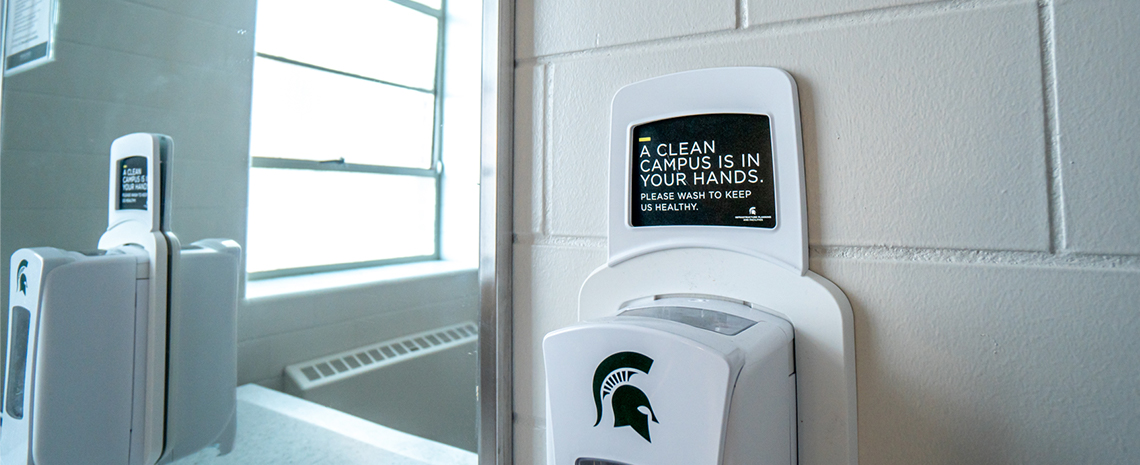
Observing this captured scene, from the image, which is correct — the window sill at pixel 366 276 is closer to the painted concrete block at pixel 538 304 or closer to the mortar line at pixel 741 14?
the painted concrete block at pixel 538 304

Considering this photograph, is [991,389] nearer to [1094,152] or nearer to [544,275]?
[1094,152]

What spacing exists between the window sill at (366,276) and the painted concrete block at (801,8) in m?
0.51

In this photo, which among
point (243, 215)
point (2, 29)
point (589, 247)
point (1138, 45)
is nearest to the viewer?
point (1138, 45)

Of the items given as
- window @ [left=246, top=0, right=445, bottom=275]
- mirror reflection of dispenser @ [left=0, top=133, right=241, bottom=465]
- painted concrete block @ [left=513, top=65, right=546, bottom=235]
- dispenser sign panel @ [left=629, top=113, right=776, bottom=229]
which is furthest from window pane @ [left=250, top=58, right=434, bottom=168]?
dispenser sign panel @ [left=629, top=113, right=776, bottom=229]

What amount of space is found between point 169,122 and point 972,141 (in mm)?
1161

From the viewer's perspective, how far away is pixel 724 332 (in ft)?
1.63

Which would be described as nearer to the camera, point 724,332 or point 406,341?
point 724,332

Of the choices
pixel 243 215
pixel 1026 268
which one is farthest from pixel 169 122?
pixel 1026 268

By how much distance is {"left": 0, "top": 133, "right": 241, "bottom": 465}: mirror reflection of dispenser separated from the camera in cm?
76

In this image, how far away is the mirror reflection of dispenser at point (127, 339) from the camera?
2.50 feet

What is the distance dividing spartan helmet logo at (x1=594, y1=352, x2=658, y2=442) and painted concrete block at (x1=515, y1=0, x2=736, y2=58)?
0.42 m

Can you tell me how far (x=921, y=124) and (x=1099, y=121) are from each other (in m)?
0.13

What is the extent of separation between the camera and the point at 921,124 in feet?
1.69

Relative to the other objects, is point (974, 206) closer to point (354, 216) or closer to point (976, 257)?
point (976, 257)
